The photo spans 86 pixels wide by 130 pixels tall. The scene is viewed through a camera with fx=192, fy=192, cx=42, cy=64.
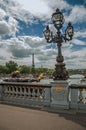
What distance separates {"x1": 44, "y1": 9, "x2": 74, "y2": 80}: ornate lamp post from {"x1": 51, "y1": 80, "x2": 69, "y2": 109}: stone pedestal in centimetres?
44

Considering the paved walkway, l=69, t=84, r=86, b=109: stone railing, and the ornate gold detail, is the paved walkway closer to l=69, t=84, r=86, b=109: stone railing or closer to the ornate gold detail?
l=69, t=84, r=86, b=109: stone railing

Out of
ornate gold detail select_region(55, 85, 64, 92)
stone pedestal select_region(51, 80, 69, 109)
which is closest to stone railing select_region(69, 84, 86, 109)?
stone pedestal select_region(51, 80, 69, 109)

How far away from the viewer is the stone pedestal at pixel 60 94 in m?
9.37

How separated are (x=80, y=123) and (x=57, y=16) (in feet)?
20.0

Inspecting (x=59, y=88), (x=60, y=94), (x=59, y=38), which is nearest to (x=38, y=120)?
(x=60, y=94)

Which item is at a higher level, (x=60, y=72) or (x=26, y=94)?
(x=60, y=72)

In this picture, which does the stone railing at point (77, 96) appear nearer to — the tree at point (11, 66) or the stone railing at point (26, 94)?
the stone railing at point (26, 94)

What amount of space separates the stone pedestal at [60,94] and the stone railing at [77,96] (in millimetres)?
242

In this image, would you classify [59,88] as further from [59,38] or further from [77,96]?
[59,38]

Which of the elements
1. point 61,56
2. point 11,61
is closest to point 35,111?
point 61,56

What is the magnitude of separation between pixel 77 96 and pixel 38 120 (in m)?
2.44

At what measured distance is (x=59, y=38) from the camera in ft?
34.1

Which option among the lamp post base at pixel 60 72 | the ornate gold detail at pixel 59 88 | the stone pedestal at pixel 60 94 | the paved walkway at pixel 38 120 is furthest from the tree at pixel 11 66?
the paved walkway at pixel 38 120

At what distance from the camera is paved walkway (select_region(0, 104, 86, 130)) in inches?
273
